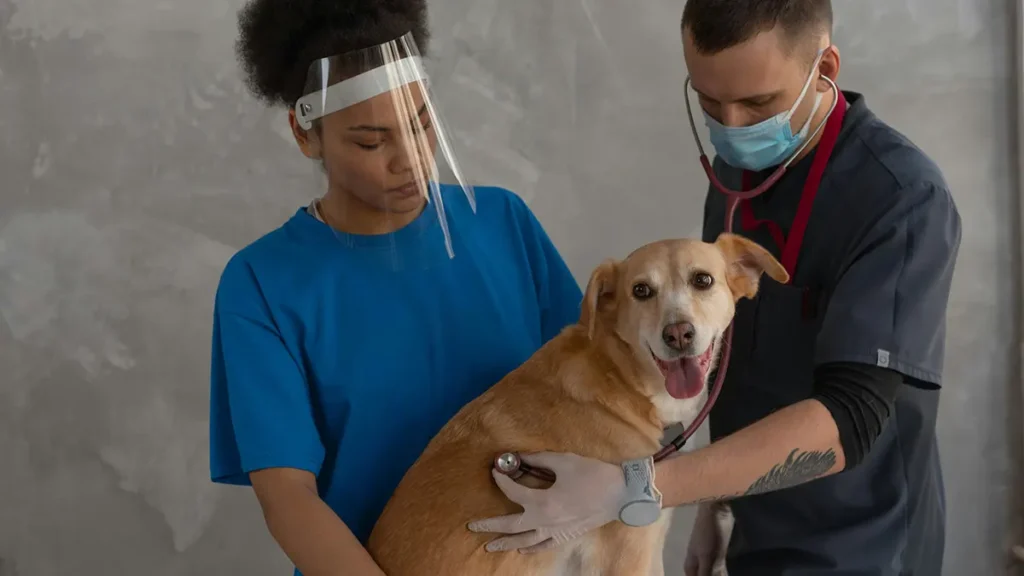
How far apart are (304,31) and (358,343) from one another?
49 centimetres

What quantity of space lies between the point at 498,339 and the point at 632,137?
1.06 m

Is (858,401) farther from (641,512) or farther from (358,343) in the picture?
(358,343)

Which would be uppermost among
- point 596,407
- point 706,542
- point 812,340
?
point 812,340

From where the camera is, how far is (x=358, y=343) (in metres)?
1.27

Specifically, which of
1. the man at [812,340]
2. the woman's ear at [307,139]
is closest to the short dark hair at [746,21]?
the man at [812,340]

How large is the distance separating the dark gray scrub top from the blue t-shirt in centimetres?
47

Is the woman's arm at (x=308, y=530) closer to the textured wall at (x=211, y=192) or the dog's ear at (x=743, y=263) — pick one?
the dog's ear at (x=743, y=263)

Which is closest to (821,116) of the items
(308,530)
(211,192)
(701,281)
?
(701,281)

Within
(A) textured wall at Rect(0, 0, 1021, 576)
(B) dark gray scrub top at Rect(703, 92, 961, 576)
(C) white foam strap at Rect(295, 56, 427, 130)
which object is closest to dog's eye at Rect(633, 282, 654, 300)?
(B) dark gray scrub top at Rect(703, 92, 961, 576)

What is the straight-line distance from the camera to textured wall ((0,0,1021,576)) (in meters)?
2.00

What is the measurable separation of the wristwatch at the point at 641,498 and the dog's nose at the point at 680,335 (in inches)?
7.5

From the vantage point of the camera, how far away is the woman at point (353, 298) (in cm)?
118

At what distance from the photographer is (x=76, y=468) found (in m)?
2.06

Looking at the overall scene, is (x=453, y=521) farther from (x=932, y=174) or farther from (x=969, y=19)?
(x=969, y=19)
